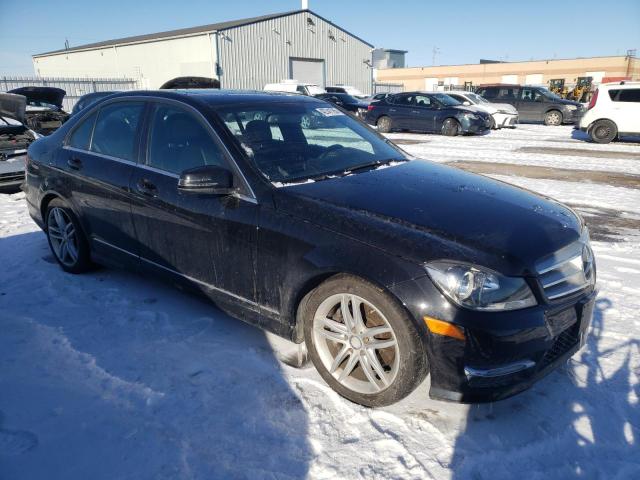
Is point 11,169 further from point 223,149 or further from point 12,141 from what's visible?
point 223,149

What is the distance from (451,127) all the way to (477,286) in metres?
15.8

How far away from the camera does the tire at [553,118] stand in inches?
826

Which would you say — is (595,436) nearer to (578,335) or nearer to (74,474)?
(578,335)

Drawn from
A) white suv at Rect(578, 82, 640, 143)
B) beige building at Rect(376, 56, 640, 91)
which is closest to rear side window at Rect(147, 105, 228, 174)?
white suv at Rect(578, 82, 640, 143)

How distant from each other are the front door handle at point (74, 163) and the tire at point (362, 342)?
2.54 meters

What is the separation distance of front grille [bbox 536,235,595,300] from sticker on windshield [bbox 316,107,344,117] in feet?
6.98

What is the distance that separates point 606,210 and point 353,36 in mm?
35216

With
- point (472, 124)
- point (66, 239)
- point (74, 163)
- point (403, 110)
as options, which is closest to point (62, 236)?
point (66, 239)

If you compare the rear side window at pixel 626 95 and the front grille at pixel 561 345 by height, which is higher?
the rear side window at pixel 626 95

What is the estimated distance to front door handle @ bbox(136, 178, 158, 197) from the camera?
3.40 m

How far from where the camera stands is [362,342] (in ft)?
8.50

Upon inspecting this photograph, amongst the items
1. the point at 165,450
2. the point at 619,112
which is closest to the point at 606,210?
the point at 165,450

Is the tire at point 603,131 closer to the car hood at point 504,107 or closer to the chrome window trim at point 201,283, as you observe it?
the car hood at point 504,107

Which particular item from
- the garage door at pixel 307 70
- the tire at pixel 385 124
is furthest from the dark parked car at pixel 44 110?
the garage door at pixel 307 70
